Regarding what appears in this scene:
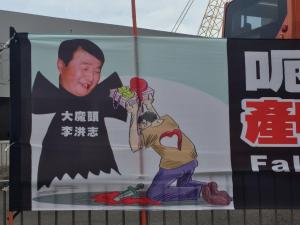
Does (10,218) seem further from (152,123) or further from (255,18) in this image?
(255,18)

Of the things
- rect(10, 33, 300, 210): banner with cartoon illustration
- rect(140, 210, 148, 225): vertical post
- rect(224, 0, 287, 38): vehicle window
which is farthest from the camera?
rect(224, 0, 287, 38): vehicle window

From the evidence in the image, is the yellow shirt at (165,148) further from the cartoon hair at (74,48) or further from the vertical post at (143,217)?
the cartoon hair at (74,48)

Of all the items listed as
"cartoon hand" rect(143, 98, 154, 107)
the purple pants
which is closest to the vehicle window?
"cartoon hand" rect(143, 98, 154, 107)

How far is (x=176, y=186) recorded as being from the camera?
4820 mm

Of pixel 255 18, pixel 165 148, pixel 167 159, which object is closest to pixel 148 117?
pixel 165 148

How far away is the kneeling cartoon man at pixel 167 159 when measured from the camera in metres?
4.82

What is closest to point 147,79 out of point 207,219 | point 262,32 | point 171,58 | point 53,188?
point 171,58

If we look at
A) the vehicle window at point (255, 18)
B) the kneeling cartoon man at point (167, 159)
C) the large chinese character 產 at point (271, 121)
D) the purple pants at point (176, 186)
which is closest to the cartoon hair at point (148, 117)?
the kneeling cartoon man at point (167, 159)

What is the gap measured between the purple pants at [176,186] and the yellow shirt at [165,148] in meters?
0.06

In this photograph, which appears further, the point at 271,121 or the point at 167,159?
the point at 271,121

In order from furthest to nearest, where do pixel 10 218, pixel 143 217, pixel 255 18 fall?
pixel 255 18
pixel 143 217
pixel 10 218

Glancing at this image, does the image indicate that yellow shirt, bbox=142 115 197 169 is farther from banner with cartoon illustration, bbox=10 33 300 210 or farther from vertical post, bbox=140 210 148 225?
vertical post, bbox=140 210 148 225

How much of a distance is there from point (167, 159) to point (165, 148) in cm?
11

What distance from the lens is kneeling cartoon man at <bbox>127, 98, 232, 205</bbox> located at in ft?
15.8
